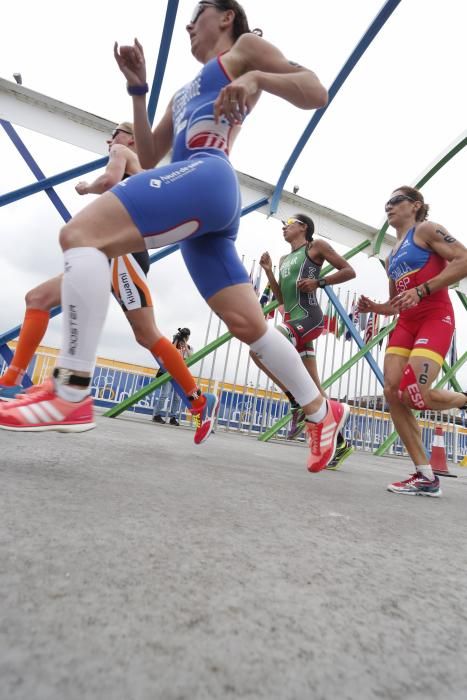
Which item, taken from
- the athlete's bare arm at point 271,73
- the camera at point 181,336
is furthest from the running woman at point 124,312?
the camera at point 181,336

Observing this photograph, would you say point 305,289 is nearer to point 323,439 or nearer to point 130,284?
point 130,284

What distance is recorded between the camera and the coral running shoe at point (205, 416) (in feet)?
7.02

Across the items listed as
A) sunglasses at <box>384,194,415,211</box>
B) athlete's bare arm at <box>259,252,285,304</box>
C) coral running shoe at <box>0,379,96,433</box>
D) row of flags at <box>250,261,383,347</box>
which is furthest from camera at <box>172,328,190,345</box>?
coral running shoe at <box>0,379,96,433</box>

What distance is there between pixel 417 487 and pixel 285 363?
1031 millimetres

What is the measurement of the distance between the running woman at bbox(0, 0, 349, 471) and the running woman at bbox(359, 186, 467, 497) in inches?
24.7

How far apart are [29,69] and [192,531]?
5732 mm

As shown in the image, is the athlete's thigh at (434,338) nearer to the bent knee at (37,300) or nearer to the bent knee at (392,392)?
the bent knee at (392,392)

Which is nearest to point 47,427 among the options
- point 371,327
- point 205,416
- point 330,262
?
point 205,416

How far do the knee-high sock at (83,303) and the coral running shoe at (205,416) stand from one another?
1076mm

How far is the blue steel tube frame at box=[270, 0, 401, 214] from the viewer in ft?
12.3

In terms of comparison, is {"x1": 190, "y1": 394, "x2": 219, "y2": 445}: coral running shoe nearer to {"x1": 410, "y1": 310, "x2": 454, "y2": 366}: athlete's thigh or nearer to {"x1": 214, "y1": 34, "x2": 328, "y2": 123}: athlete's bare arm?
{"x1": 410, "y1": 310, "x2": 454, "y2": 366}: athlete's thigh

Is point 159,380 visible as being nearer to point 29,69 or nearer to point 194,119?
point 194,119

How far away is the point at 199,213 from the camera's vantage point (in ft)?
3.93

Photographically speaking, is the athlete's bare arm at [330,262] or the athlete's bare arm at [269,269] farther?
the athlete's bare arm at [330,262]
